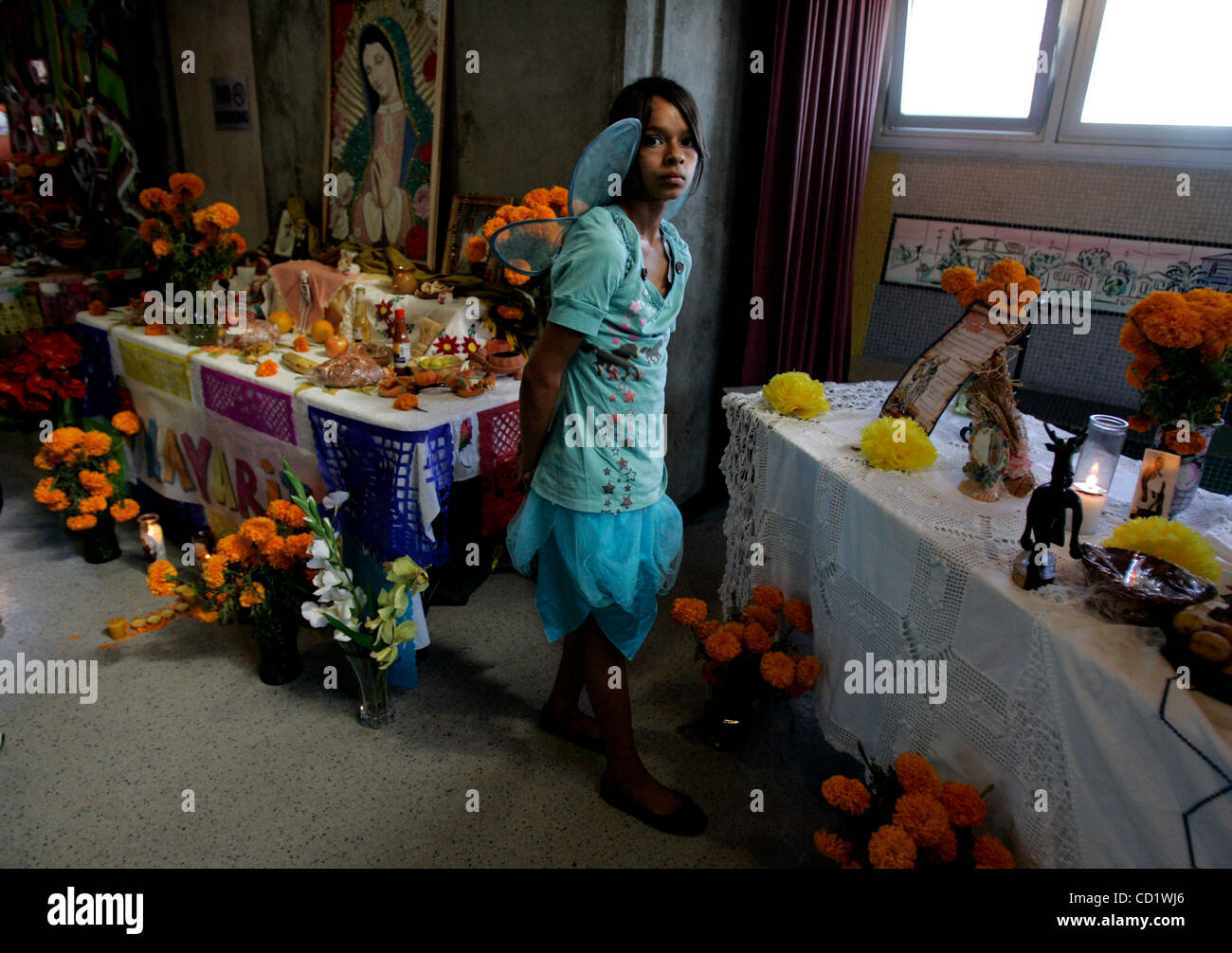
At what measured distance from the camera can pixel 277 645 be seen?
2.22 meters

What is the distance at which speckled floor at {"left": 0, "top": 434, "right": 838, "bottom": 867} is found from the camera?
5.60ft

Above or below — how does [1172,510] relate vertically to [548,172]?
below

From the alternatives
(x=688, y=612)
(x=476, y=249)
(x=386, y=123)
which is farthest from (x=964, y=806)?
(x=386, y=123)

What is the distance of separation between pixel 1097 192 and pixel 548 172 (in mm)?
2068

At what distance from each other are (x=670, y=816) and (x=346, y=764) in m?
0.88

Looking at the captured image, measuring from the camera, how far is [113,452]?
2.92 metres

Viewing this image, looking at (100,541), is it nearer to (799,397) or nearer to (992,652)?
(799,397)

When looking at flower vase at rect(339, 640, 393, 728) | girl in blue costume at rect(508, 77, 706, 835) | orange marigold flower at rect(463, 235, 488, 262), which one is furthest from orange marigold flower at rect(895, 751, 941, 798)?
orange marigold flower at rect(463, 235, 488, 262)

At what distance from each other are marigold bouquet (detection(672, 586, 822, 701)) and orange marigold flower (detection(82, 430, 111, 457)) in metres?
2.28

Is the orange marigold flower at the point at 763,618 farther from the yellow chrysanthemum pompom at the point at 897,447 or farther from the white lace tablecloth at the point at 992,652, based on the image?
the yellow chrysanthemum pompom at the point at 897,447

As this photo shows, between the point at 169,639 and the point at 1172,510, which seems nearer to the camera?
the point at 1172,510

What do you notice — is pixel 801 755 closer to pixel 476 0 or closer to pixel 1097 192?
pixel 1097 192

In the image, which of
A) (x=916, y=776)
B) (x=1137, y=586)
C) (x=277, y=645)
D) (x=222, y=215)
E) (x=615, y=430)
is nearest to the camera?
(x=1137, y=586)
